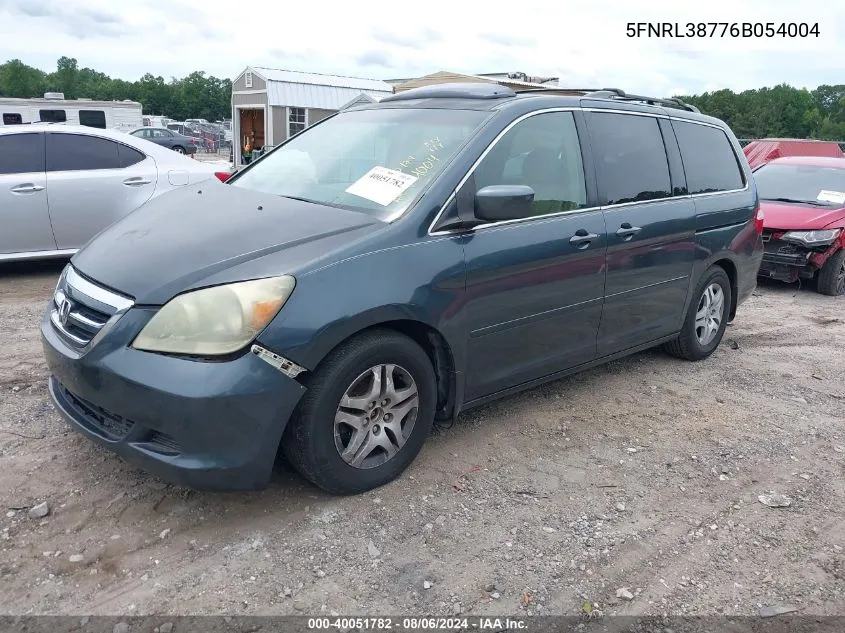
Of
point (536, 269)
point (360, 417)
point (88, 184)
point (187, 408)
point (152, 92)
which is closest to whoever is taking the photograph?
point (187, 408)

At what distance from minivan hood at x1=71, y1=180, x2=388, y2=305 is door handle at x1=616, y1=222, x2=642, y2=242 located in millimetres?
1677

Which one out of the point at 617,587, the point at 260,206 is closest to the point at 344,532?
the point at 617,587

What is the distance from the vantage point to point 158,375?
8.95ft

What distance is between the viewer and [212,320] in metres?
2.77

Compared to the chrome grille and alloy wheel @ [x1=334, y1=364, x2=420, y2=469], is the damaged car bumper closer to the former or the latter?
alloy wheel @ [x1=334, y1=364, x2=420, y2=469]

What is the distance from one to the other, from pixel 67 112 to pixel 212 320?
2735 cm

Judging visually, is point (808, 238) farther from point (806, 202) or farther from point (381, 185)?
point (381, 185)

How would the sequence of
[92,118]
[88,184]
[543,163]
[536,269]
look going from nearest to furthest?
1. [536,269]
2. [543,163]
3. [88,184]
4. [92,118]

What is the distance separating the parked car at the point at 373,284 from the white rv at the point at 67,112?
76.2ft

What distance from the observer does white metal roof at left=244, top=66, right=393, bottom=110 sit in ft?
102

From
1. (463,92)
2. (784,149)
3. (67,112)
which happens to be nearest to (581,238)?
(463,92)

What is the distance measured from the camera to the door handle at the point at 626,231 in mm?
4262

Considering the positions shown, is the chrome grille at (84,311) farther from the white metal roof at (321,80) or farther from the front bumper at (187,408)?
the white metal roof at (321,80)

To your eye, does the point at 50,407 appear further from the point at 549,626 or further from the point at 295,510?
the point at 549,626
